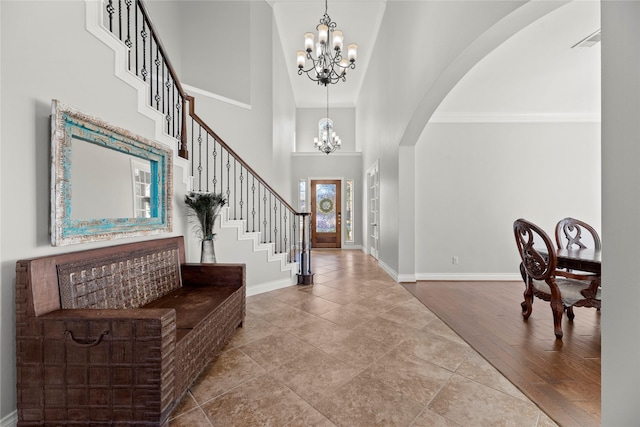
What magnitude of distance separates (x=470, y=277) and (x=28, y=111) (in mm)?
5377

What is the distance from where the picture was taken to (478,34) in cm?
221

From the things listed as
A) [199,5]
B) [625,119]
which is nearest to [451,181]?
[625,119]

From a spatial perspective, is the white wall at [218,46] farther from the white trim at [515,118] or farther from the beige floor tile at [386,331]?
the beige floor tile at [386,331]

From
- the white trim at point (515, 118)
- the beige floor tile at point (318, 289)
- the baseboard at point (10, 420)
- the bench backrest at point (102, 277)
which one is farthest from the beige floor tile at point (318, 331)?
the white trim at point (515, 118)

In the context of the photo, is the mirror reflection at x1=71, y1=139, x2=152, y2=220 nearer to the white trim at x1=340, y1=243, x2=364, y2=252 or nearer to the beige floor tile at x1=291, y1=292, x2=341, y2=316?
the beige floor tile at x1=291, y1=292, x2=341, y2=316

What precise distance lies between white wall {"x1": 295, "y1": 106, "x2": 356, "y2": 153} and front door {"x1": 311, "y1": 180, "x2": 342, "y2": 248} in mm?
1954

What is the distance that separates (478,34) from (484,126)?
2670mm

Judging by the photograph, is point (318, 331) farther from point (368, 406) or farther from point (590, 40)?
point (590, 40)

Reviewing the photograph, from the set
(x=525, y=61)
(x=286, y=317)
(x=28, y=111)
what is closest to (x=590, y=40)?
(x=525, y=61)

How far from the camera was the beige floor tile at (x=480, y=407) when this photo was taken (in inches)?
57.6

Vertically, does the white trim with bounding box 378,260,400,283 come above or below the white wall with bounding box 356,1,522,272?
below

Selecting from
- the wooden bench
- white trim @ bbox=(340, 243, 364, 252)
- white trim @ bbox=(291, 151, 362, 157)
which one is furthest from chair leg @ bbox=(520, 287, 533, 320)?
white trim @ bbox=(291, 151, 362, 157)

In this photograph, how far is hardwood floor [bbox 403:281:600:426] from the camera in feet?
5.31

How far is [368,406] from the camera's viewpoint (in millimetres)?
1567
